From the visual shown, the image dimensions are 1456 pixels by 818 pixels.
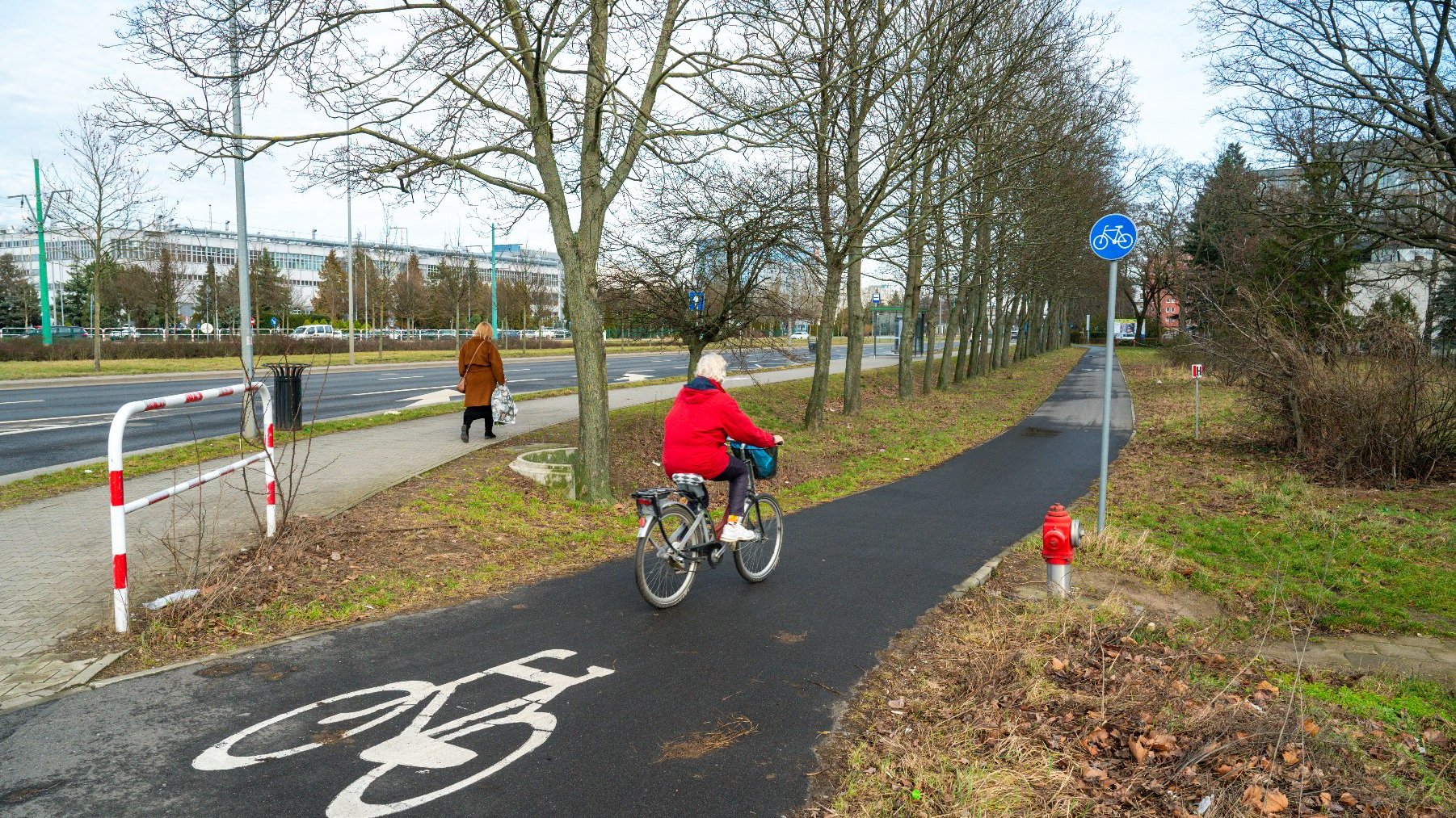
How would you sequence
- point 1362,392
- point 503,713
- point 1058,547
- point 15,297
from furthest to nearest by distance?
point 15,297, point 1362,392, point 1058,547, point 503,713

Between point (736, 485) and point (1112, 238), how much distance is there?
4.51 metres

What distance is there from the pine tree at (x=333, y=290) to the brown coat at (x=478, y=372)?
52.3m

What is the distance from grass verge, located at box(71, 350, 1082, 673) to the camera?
559 cm

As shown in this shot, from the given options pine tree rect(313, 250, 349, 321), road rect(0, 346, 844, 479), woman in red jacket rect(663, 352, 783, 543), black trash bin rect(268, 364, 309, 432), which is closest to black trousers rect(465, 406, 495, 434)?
road rect(0, 346, 844, 479)

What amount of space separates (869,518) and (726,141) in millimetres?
4521

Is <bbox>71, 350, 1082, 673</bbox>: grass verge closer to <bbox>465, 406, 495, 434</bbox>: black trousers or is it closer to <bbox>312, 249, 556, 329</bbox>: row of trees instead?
<bbox>465, 406, 495, 434</bbox>: black trousers

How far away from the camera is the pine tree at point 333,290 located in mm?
64188

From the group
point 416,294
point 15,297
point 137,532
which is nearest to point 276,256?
point 15,297

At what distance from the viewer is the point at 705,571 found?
746 centimetres

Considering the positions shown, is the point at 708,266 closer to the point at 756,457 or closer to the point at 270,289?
the point at 756,457

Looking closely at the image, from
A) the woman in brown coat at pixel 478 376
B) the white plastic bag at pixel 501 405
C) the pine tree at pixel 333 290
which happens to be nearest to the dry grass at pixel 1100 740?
the woman in brown coat at pixel 478 376

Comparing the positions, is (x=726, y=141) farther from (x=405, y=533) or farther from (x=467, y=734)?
(x=467, y=734)

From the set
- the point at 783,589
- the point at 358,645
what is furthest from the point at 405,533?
the point at 783,589

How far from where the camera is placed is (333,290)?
63969 millimetres
